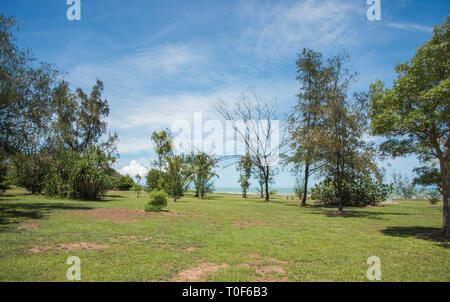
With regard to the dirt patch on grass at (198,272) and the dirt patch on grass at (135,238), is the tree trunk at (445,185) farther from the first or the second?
the dirt patch on grass at (135,238)

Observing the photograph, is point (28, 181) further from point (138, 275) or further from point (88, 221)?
point (138, 275)

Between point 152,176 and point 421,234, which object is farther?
point 152,176

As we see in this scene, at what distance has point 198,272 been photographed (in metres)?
5.30

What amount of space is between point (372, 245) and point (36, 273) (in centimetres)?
884

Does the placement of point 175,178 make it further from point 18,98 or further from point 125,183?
point 125,183

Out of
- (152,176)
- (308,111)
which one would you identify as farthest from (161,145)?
(308,111)

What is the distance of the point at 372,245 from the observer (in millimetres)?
7996

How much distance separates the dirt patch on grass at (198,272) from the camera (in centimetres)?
491

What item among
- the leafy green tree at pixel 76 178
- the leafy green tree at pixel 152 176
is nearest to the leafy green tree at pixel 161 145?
the leafy green tree at pixel 152 176

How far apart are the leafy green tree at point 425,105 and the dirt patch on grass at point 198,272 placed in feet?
25.0

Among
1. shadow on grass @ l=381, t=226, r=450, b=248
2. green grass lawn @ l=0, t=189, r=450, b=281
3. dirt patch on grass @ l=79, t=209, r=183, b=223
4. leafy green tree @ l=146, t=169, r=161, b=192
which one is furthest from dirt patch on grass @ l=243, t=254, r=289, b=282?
leafy green tree @ l=146, t=169, r=161, b=192

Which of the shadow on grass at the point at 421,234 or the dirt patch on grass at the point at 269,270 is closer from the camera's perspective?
the dirt patch on grass at the point at 269,270

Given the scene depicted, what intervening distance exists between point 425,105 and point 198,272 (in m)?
9.20

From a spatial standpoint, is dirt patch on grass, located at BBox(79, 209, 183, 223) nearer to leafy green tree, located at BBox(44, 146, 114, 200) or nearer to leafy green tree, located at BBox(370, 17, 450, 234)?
leafy green tree, located at BBox(44, 146, 114, 200)
